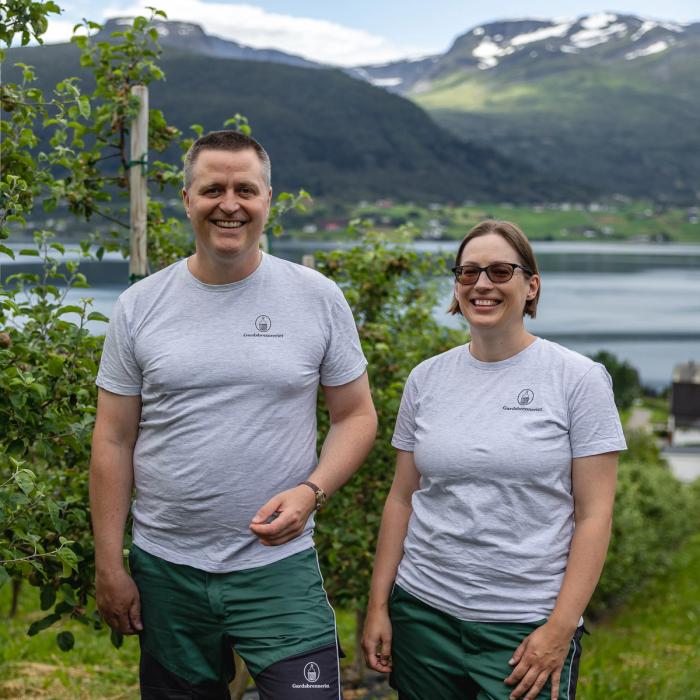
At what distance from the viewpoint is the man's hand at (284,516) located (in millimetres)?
2738

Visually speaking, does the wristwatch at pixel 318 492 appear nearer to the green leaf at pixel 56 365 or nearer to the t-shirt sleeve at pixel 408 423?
the t-shirt sleeve at pixel 408 423

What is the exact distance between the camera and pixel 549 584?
2734 millimetres

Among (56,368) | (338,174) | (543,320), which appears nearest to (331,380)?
(56,368)

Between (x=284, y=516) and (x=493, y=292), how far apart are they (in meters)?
0.92

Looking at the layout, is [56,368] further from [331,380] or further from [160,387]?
[331,380]

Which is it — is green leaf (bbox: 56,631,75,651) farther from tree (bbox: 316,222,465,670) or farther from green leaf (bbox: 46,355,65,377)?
tree (bbox: 316,222,465,670)

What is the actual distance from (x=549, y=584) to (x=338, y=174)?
6639 inches

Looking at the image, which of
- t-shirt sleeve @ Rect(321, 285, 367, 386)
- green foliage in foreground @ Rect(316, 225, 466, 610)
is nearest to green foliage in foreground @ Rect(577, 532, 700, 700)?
green foliage in foreground @ Rect(316, 225, 466, 610)

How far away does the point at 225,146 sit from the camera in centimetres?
284

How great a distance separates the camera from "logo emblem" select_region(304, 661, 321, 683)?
2.77 metres

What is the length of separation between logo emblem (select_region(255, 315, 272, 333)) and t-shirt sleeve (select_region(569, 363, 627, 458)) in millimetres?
931

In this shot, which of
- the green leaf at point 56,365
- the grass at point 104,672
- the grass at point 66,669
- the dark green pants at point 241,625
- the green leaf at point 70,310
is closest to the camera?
the dark green pants at point 241,625

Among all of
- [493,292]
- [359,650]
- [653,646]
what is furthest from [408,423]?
[653,646]

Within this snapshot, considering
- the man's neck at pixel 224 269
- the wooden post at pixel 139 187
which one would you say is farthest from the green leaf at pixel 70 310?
the man's neck at pixel 224 269
